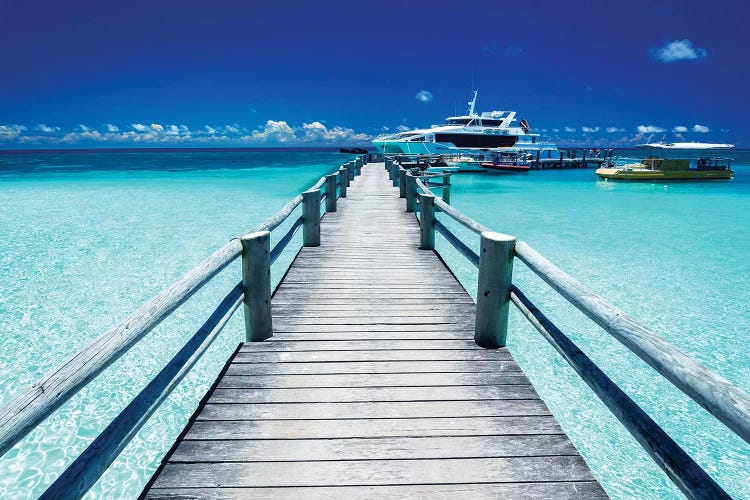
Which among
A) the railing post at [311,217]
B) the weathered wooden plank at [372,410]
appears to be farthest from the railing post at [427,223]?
the weathered wooden plank at [372,410]

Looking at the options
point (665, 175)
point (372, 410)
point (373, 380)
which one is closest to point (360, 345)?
point (373, 380)

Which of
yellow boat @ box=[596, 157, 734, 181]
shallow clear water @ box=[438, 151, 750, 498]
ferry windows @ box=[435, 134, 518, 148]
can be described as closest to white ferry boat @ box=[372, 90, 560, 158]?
ferry windows @ box=[435, 134, 518, 148]

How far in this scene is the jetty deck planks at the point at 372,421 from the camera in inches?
89.8

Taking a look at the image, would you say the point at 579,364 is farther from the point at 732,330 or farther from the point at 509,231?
the point at 509,231

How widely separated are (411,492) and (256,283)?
208 cm

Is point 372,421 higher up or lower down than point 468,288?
higher up

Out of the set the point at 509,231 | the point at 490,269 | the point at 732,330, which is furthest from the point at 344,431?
the point at 509,231

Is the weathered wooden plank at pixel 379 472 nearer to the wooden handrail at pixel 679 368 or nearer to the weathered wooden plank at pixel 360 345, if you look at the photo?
the wooden handrail at pixel 679 368

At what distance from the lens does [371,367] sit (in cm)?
349

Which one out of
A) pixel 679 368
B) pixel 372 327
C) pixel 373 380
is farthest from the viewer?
pixel 372 327

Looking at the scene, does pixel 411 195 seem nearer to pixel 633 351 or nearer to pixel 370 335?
pixel 370 335

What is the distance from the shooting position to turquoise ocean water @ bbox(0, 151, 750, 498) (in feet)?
15.7

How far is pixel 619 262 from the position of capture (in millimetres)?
12914

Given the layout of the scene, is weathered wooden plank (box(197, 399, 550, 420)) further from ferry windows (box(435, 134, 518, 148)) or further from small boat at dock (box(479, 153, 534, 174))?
ferry windows (box(435, 134, 518, 148))
